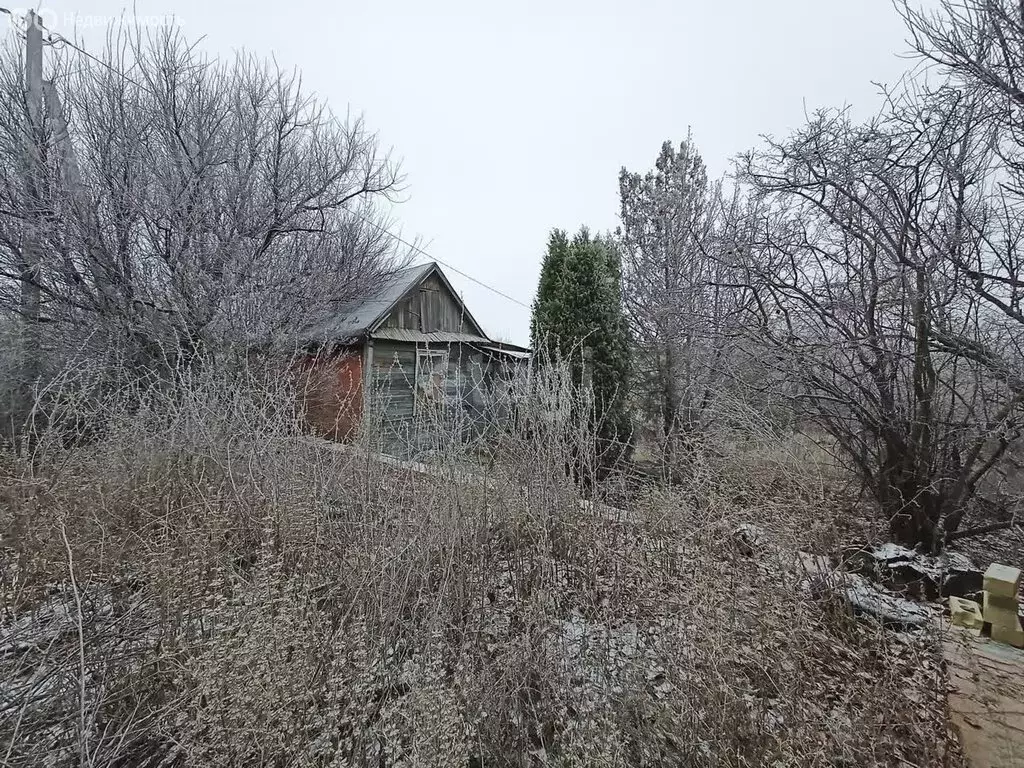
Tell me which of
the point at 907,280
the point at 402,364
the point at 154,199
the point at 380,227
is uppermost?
the point at 380,227

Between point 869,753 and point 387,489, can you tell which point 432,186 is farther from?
point 869,753

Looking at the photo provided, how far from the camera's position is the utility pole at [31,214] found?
502 centimetres

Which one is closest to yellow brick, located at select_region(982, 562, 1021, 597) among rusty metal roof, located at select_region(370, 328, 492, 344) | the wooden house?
the wooden house

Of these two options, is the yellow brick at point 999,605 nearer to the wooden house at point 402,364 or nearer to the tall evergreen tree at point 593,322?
the wooden house at point 402,364

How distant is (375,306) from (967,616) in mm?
9962

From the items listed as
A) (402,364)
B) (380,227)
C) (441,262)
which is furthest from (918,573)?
(441,262)

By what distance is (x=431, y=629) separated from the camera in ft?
5.94

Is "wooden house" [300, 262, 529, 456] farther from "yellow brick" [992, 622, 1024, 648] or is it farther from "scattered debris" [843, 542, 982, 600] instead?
"yellow brick" [992, 622, 1024, 648]

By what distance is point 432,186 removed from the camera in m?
13.8

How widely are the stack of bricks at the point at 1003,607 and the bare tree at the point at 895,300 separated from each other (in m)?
0.87

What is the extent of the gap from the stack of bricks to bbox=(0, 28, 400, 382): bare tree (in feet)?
21.4

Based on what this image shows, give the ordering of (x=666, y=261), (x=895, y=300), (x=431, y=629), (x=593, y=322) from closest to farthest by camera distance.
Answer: (x=431, y=629) < (x=895, y=300) < (x=593, y=322) < (x=666, y=261)

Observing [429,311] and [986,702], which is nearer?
[986,702]

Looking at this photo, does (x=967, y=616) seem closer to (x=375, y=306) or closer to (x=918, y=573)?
(x=918, y=573)
